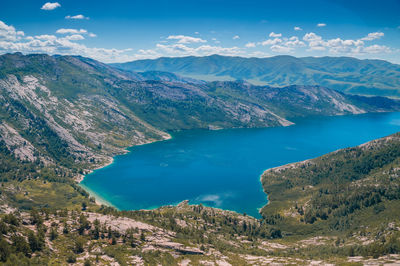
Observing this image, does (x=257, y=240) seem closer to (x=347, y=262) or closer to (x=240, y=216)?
(x=240, y=216)

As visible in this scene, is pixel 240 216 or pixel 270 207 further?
pixel 270 207

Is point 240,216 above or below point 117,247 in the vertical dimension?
above

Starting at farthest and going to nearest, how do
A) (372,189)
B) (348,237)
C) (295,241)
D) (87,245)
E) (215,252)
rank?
(372,189), (295,241), (348,237), (215,252), (87,245)

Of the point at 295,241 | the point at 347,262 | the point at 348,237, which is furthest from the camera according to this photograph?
the point at 295,241

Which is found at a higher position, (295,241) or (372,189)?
(372,189)

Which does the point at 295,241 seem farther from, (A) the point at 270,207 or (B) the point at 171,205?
(B) the point at 171,205

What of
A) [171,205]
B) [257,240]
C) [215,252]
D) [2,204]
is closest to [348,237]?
[257,240]

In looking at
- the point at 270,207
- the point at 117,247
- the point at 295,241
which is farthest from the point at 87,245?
the point at 270,207

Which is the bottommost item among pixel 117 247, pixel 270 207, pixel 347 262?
pixel 347 262

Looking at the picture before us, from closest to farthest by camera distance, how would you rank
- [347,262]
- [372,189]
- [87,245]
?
[87,245] < [347,262] < [372,189]
